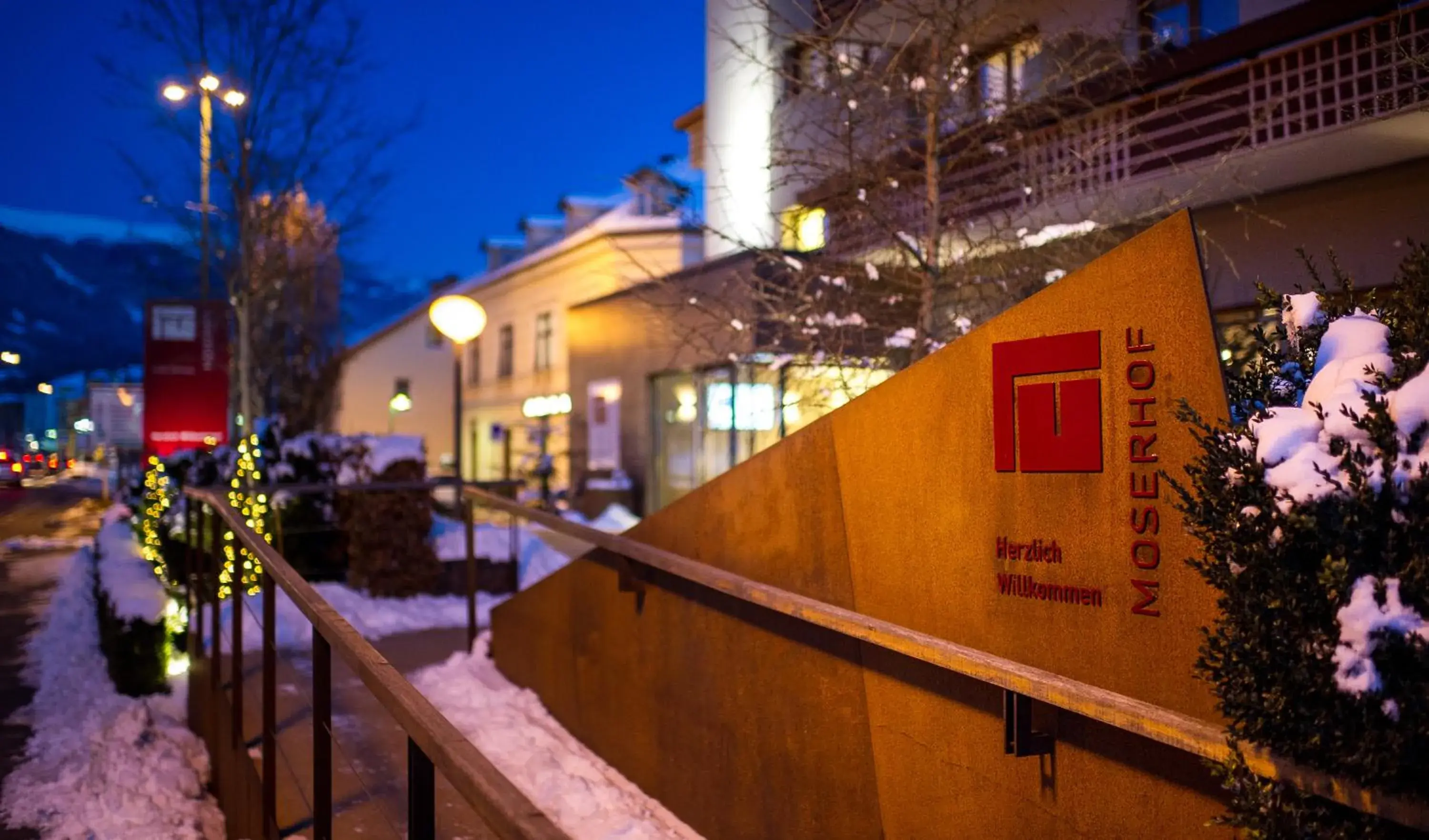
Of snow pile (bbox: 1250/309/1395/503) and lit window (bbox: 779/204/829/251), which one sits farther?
lit window (bbox: 779/204/829/251)

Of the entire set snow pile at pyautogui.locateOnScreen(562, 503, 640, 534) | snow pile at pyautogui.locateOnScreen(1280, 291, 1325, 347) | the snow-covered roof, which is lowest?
snow pile at pyautogui.locateOnScreen(562, 503, 640, 534)

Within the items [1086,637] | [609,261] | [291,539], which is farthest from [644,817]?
[609,261]

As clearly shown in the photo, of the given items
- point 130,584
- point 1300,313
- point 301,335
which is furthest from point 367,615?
point 301,335

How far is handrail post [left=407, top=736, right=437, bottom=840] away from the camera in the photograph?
218cm

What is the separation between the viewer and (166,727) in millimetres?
6750

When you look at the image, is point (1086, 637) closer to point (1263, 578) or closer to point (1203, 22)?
point (1263, 578)

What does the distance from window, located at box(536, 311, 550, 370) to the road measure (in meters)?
12.5

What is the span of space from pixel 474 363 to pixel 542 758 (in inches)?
1303

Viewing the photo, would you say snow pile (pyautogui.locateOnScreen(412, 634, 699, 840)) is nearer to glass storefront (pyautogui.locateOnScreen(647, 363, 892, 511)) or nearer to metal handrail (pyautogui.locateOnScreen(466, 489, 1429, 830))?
metal handrail (pyautogui.locateOnScreen(466, 489, 1429, 830))

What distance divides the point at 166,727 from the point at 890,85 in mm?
5893

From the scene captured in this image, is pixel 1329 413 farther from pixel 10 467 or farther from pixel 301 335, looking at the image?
pixel 10 467

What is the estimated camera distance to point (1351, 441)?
1965 millimetres

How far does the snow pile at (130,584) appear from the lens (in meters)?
7.89

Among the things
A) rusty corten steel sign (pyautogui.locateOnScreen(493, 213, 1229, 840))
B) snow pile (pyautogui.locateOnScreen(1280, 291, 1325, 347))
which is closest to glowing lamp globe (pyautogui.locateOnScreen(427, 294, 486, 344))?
rusty corten steel sign (pyautogui.locateOnScreen(493, 213, 1229, 840))
